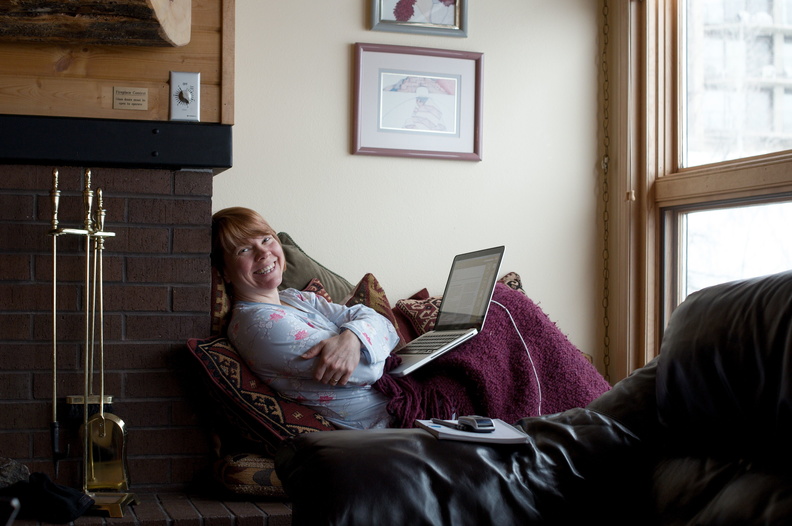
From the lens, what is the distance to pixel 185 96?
245 cm

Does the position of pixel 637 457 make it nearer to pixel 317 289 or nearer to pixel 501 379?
pixel 501 379

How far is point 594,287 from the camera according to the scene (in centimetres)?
355

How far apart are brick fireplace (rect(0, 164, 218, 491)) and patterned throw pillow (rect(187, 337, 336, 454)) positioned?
14 cm

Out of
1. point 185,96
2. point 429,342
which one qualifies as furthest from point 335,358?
point 185,96

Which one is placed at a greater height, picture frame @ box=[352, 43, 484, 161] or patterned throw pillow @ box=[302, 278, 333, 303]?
picture frame @ box=[352, 43, 484, 161]

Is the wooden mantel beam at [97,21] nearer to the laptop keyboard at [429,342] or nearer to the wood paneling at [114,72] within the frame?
the wood paneling at [114,72]

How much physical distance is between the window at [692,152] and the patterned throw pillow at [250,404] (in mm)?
1608

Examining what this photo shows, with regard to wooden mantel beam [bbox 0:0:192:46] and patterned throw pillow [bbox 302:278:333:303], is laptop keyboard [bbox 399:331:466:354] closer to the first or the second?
patterned throw pillow [bbox 302:278:333:303]

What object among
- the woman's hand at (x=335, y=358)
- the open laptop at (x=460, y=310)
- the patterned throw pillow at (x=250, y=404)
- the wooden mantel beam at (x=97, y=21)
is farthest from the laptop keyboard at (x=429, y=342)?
the wooden mantel beam at (x=97, y=21)

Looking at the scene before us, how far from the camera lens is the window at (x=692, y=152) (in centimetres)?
282

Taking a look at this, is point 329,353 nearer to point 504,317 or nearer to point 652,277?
point 504,317

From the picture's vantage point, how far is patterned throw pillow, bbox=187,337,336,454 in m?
2.35

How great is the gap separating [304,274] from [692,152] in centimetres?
160

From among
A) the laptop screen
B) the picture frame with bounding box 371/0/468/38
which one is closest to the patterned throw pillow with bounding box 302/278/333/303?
the laptop screen
